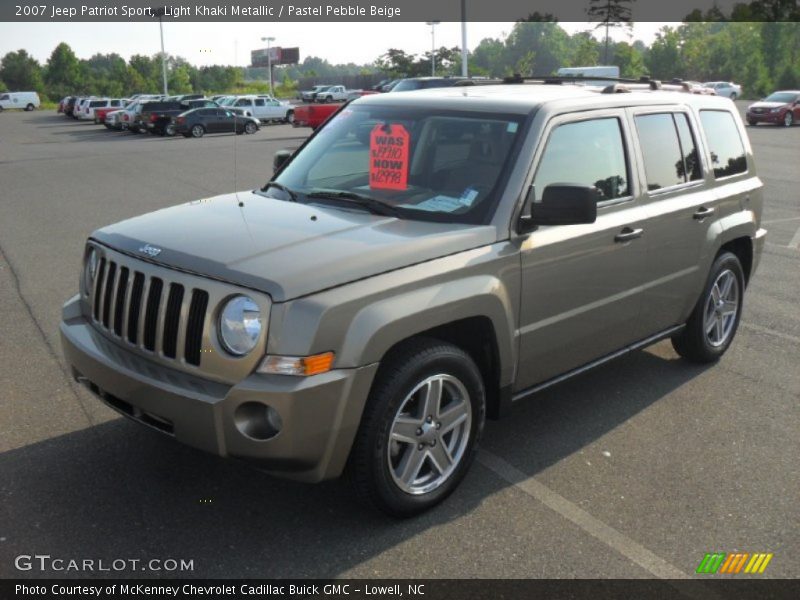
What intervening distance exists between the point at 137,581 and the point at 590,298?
8.68 feet

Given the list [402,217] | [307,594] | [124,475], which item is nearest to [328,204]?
[402,217]

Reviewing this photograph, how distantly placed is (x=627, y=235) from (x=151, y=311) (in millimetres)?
2600

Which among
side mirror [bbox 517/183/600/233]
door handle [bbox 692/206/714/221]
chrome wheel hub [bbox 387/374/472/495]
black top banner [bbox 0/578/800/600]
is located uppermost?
side mirror [bbox 517/183/600/233]

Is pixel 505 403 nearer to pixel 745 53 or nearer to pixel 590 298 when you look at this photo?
pixel 590 298

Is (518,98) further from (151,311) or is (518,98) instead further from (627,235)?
(151,311)

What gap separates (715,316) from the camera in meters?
5.96

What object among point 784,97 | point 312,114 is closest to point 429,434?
point 312,114

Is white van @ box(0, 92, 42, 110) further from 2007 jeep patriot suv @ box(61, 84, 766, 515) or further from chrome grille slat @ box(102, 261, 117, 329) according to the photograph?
chrome grille slat @ box(102, 261, 117, 329)

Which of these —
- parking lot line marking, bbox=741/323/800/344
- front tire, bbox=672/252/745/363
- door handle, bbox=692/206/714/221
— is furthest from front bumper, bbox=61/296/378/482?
parking lot line marking, bbox=741/323/800/344

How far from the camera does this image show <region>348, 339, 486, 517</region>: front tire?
355 centimetres

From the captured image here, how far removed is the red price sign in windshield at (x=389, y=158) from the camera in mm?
4414

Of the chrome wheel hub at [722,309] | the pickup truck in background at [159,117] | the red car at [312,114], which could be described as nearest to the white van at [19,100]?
the pickup truck in background at [159,117]

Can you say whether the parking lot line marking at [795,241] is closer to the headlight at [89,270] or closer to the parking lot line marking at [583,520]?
the parking lot line marking at [583,520]

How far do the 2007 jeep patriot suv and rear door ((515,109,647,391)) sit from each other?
12 millimetres
